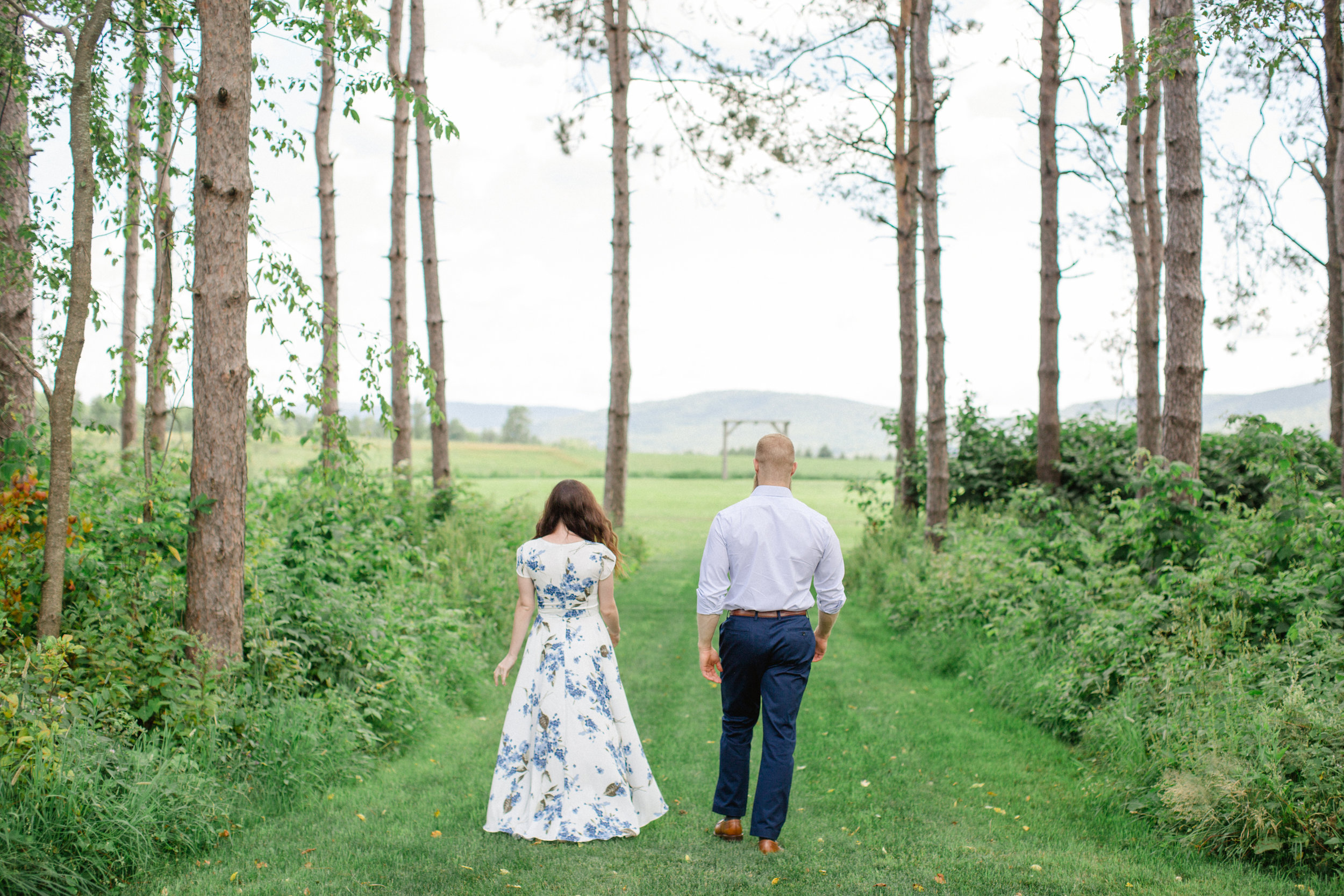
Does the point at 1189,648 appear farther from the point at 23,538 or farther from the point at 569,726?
the point at 23,538

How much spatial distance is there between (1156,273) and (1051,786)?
15.4 metres

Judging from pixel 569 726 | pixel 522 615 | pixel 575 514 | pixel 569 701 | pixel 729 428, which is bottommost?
pixel 569 726

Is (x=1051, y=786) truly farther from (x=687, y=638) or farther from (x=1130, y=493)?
(x=1130, y=493)

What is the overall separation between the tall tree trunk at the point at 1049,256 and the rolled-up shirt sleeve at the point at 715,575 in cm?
1111

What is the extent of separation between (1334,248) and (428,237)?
16.6 metres

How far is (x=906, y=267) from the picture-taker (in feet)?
54.2

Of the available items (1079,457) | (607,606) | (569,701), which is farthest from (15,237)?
(1079,457)

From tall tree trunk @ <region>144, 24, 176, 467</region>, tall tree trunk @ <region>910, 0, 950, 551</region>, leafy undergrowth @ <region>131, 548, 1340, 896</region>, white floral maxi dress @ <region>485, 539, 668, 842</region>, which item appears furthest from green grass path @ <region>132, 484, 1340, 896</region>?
tall tree trunk @ <region>910, 0, 950, 551</region>

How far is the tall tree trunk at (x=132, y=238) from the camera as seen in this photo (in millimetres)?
6328

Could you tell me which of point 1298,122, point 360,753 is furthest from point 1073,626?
point 1298,122

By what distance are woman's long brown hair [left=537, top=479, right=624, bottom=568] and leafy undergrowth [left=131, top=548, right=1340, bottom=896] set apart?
161 centimetres

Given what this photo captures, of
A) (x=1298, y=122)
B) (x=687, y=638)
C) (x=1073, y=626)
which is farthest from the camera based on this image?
(x=1298, y=122)

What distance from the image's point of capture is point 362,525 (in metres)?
8.66

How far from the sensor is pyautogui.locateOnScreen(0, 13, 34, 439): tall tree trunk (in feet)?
21.5
